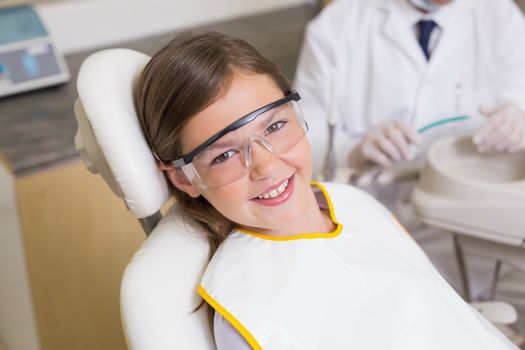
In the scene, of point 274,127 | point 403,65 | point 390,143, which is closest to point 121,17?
point 403,65

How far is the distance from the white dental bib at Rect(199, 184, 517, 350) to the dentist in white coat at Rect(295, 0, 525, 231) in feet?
1.52

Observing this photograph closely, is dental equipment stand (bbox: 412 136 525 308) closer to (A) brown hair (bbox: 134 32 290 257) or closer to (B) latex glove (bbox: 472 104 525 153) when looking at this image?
(B) latex glove (bbox: 472 104 525 153)

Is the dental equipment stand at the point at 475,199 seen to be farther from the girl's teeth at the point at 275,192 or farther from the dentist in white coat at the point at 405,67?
the girl's teeth at the point at 275,192

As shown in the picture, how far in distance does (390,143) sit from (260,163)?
511mm

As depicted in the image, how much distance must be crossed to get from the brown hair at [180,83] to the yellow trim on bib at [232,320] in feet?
0.73

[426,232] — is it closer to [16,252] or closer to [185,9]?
[16,252]

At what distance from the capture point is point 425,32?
53.0 inches

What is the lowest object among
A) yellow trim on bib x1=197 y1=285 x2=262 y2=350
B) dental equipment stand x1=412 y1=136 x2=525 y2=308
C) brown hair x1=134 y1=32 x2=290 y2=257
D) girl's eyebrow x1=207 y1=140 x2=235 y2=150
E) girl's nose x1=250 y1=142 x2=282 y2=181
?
dental equipment stand x1=412 y1=136 x2=525 y2=308

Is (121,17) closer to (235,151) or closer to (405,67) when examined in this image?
(405,67)

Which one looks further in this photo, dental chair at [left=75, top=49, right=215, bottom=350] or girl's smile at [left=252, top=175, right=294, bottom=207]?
girl's smile at [left=252, top=175, right=294, bottom=207]

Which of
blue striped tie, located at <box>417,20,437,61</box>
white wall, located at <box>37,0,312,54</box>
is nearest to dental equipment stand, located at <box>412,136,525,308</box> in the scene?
blue striped tie, located at <box>417,20,437,61</box>

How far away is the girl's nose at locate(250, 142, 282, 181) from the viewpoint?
0.73 meters

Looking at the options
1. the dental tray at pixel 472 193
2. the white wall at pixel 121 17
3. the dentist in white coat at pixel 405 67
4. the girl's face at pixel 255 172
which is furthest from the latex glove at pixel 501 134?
the white wall at pixel 121 17

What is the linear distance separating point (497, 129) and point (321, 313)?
0.62m
